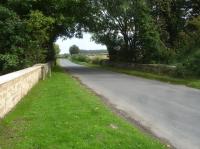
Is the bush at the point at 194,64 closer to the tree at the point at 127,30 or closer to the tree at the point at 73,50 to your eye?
the tree at the point at 127,30

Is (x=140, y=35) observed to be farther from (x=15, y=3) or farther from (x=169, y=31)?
Answer: (x=15, y=3)

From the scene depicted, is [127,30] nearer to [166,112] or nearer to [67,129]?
[166,112]

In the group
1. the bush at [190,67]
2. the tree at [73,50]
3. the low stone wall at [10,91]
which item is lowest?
the tree at [73,50]

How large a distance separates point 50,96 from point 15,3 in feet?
43.9

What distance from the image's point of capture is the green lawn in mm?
Result: 8555

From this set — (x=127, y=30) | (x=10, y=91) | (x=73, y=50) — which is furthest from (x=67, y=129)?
(x=73, y=50)

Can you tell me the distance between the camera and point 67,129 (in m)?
9.78

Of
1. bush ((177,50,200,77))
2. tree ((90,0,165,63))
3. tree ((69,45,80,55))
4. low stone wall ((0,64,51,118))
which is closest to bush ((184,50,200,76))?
bush ((177,50,200,77))

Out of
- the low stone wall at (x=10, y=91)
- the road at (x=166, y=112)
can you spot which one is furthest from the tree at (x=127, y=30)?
the low stone wall at (x=10, y=91)

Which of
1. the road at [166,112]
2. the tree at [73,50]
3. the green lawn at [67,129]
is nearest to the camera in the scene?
the green lawn at [67,129]

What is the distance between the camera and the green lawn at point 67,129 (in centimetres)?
855

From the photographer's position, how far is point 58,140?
873cm

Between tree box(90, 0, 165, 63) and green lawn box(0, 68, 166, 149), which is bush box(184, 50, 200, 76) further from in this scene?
green lawn box(0, 68, 166, 149)

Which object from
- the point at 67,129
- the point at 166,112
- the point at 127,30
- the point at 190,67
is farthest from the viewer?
the point at 127,30
